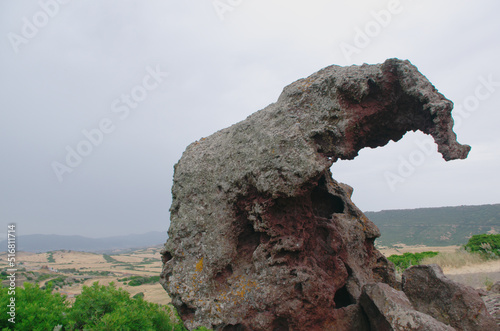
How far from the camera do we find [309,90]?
5.93 metres

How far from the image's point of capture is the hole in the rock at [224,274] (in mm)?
5637

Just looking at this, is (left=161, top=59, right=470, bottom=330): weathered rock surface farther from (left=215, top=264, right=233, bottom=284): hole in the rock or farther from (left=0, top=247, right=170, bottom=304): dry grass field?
(left=0, top=247, right=170, bottom=304): dry grass field

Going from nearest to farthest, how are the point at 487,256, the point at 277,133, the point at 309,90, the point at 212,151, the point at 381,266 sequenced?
the point at 277,133 → the point at 309,90 → the point at 212,151 → the point at 381,266 → the point at 487,256

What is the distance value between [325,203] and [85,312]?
17.3 ft

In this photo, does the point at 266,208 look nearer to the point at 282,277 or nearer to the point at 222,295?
the point at 282,277

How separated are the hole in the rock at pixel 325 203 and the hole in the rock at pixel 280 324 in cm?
271

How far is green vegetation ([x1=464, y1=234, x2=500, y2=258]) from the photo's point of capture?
18.3m

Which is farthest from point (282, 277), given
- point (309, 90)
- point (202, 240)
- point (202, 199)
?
point (309, 90)

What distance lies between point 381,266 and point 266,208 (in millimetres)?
3510

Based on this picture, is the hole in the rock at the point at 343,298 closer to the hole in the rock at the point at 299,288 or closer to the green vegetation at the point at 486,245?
the hole in the rock at the point at 299,288

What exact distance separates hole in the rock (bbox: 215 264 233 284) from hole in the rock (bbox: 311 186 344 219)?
8.34ft

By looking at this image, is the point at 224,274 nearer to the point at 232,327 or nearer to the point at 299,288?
the point at 232,327

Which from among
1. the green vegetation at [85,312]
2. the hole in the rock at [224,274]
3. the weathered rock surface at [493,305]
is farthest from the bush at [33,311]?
the weathered rock surface at [493,305]

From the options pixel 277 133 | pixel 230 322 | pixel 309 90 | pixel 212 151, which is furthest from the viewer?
pixel 212 151
